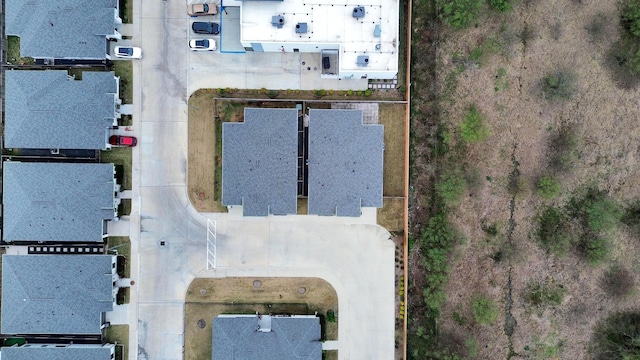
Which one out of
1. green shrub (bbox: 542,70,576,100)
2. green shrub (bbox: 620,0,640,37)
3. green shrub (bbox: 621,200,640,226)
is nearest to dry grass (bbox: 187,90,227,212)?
green shrub (bbox: 542,70,576,100)

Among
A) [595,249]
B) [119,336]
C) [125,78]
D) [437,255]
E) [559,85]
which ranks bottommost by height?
[119,336]

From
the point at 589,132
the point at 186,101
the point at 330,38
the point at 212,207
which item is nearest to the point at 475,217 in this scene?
the point at 589,132

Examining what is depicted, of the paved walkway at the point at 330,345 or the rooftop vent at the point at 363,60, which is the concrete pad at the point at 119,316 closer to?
the paved walkway at the point at 330,345

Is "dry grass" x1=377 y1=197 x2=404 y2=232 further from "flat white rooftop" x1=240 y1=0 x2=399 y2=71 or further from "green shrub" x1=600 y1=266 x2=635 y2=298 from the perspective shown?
"green shrub" x1=600 y1=266 x2=635 y2=298

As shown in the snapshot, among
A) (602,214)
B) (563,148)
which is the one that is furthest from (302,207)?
(602,214)

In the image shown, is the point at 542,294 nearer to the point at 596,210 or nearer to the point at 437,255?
the point at 596,210
